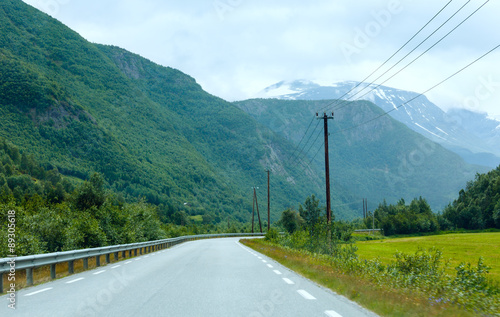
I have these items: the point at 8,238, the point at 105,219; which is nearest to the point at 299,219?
the point at 105,219

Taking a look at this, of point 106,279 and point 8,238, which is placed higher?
point 8,238

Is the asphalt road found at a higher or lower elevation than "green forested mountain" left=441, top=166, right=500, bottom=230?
higher

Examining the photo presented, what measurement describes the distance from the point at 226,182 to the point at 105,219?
16004 cm

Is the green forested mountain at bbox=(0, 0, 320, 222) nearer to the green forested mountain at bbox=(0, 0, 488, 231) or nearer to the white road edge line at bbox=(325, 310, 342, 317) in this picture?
the green forested mountain at bbox=(0, 0, 488, 231)

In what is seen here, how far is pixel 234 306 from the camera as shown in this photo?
7.99 m

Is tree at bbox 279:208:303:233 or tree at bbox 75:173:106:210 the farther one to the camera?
tree at bbox 279:208:303:233

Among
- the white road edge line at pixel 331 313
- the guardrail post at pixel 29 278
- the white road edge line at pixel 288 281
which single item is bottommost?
the white road edge line at pixel 288 281

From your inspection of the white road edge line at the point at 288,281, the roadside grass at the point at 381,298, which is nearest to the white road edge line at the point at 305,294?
the roadside grass at the point at 381,298

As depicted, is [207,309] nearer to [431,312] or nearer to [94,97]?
[431,312]

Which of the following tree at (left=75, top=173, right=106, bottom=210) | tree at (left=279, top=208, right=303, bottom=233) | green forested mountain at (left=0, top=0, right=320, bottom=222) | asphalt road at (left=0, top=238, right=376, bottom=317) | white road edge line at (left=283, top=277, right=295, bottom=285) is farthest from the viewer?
green forested mountain at (left=0, top=0, right=320, bottom=222)

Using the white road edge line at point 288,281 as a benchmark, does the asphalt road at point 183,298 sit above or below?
above

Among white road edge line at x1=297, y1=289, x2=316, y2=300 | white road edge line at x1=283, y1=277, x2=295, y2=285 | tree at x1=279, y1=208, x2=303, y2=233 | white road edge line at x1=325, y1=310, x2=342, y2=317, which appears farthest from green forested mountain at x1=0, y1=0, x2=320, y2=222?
white road edge line at x1=325, y1=310, x2=342, y2=317

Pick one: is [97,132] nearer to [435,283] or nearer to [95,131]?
[95,131]

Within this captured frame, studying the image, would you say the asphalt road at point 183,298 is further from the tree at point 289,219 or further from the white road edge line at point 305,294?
the tree at point 289,219
